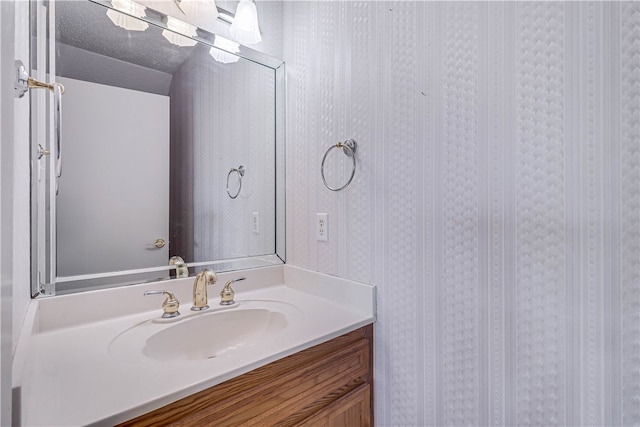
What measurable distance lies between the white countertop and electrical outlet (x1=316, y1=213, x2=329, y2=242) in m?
0.15

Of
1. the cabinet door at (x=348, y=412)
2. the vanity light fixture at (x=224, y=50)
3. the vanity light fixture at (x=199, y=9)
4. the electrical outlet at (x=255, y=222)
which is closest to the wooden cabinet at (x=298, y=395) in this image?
the cabinet door at (x=348, y=412)

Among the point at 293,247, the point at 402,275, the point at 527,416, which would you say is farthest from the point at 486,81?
the point at 293,247

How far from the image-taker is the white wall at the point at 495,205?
62cm

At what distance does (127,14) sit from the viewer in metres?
1.09

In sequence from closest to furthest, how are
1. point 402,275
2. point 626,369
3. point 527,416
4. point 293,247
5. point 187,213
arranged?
point 626,369 → point 527,416 → point 402,275 → point 187,213 → point 293,247

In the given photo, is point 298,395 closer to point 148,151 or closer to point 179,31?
→ point 148,151

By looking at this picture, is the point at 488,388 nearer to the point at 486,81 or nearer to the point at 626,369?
the point at 626,369

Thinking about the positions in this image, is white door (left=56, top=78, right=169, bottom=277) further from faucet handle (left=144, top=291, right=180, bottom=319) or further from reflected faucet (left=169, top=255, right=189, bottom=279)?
faucet handle (left=144, top=291, right=180, bottom=319)

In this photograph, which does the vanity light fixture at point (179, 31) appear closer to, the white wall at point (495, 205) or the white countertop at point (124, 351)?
the white wall at point (495, 205)

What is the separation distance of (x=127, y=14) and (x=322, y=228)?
1.04 m

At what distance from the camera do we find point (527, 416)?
725 mm

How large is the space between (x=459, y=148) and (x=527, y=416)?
674mm

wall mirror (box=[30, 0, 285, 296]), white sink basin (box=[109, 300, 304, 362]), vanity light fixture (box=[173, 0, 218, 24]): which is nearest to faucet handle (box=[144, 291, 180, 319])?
white sink basin (box=[109, 300, 304, 362])

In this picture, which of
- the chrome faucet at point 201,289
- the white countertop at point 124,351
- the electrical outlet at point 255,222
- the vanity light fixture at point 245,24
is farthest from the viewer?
the electrical outlet at point 255,222
